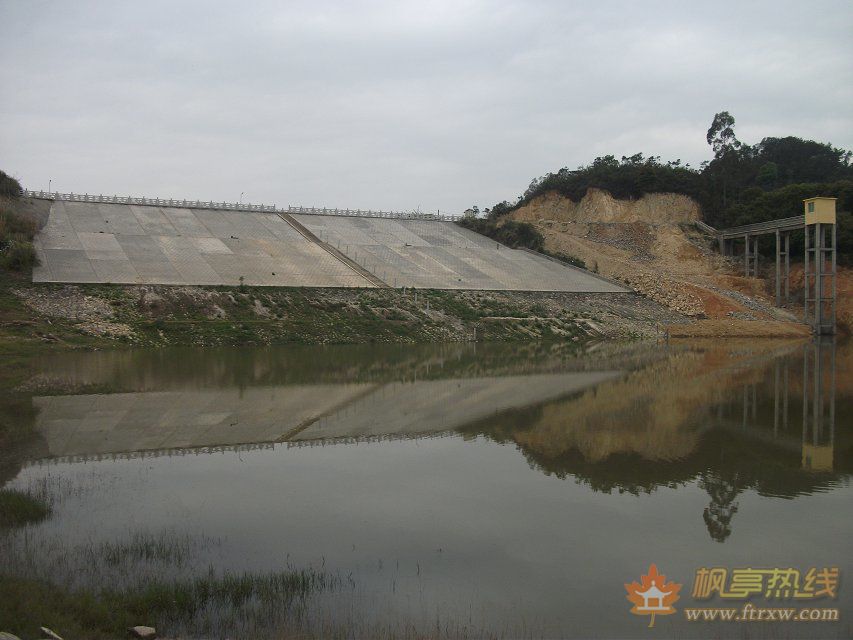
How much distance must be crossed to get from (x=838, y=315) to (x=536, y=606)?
48.4 meters

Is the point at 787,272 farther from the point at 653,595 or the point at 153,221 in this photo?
the point at 653,595

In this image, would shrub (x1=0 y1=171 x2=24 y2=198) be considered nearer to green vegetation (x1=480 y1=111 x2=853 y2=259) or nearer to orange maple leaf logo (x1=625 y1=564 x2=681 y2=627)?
green vegetation (x1=480 y1=111 x2=853 y2=259)

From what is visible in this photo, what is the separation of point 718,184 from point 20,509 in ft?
234

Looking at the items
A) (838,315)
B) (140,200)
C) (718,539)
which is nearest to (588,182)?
(838,315)

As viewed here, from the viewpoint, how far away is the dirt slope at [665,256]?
48.5m

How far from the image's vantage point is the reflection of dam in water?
14344mm

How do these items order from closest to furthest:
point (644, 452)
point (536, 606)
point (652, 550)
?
point (536, 606), point (652, 550), point (644, 452)

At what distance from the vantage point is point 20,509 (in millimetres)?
9312

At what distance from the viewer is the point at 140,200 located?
196 feet

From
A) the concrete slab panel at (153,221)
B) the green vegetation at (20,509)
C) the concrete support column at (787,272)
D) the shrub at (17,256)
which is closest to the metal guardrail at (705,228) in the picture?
the concrete support column at (787,272)

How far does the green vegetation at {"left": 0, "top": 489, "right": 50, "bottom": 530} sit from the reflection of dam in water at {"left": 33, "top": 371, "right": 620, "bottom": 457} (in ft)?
10.2

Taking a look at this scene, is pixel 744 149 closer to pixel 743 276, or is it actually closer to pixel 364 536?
pixel 743 276

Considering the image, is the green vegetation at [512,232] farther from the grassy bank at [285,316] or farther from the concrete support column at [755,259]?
the concrete support column at [755,259]

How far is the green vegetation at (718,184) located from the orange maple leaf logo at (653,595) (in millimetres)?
55174
